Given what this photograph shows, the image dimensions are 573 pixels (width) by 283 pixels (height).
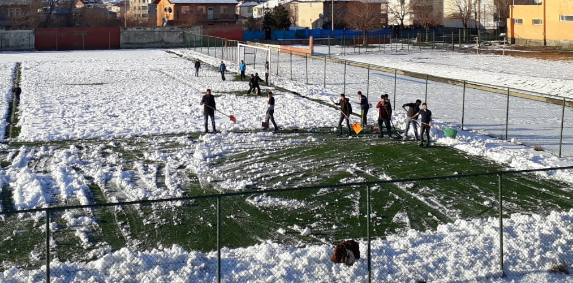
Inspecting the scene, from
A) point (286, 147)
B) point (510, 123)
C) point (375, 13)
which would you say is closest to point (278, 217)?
point (286, 147)

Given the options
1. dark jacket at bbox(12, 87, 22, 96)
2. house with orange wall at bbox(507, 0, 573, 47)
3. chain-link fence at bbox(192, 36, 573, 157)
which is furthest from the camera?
house with orange wall at bbox(507, 0, 573, 47)

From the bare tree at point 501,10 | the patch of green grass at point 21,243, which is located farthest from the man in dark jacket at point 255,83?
the bare tree at point 501,10

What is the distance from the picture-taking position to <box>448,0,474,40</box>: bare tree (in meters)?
87.7

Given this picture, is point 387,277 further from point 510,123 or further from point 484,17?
point 484,17

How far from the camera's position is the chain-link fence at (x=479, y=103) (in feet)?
82.3

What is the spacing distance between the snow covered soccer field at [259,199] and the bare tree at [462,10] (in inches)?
2301

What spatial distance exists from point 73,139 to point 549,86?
80.5 feet

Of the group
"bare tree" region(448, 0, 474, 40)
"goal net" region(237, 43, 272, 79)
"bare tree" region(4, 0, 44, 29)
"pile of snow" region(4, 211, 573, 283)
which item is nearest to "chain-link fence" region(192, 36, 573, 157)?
"goal net" region(237, 43, 272, 79)

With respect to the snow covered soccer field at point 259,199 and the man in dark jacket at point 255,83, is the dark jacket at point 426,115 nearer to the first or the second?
the snow covered soccer field at point 259,199

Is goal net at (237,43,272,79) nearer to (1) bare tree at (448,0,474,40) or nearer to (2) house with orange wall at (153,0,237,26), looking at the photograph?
(2) house with orange wall at (153,0,237,26)

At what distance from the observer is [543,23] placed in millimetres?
70125

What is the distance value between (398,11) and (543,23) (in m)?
34.8

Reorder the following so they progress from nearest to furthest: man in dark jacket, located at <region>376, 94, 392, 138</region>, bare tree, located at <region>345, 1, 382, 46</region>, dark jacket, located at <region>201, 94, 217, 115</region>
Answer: man in dark jacket, located at <region>376, 94, 392, 138</region> → dark jacket, located at <region>201, 94, 217, 115</region> → bare tree, located at <region>345, 1, 382, 46</region>

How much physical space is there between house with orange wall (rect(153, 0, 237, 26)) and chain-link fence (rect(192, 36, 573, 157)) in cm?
4833
